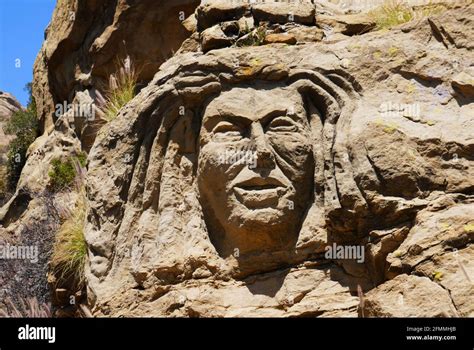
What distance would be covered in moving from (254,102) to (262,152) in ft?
1.94

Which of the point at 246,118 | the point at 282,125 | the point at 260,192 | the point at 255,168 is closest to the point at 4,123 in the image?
the point at 246,118

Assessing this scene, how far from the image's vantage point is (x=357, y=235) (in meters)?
9.33

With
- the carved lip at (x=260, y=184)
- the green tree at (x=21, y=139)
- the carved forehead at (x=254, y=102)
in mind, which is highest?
the green tree at (x=21, y=139)

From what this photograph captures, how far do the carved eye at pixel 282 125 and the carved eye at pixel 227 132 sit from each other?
30 cm

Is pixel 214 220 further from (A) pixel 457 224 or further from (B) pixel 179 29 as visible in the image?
(B) pixel 179 29

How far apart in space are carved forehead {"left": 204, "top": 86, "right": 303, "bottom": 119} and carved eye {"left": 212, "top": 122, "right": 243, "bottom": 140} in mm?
118

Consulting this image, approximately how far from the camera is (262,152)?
9.56 metres

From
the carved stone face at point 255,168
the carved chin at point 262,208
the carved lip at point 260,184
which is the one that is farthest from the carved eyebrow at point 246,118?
the carved chin at point 262,208

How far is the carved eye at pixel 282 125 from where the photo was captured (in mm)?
9812

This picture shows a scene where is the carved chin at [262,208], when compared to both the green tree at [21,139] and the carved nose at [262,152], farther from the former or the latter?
the green tree at [21,139]

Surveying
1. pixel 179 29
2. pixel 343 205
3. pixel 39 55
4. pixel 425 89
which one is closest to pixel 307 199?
pixel 343 205

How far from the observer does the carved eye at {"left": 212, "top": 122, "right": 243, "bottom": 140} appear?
32.2ft

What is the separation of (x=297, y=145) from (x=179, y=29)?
4309 mm

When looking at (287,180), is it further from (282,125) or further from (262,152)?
(282,125)
